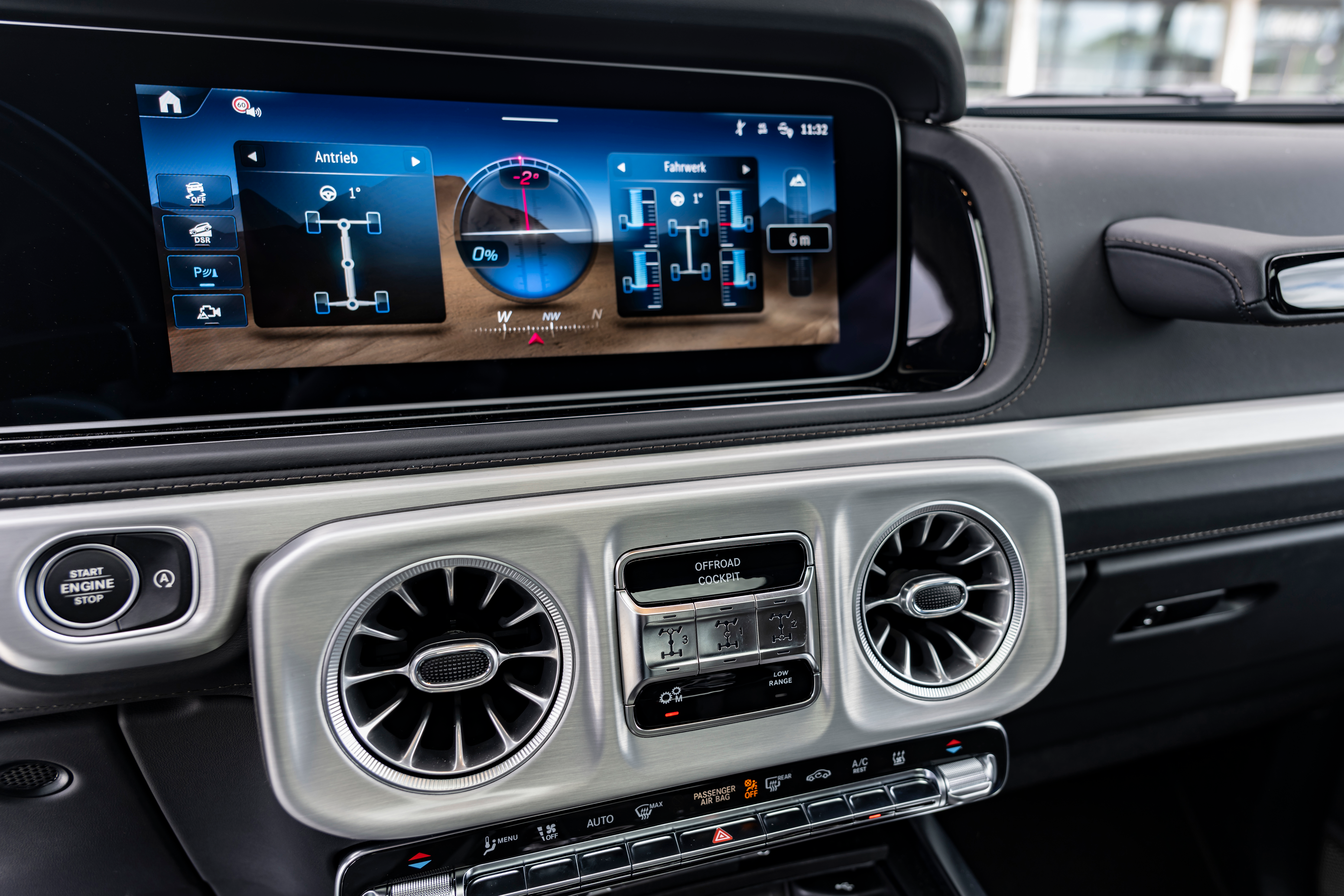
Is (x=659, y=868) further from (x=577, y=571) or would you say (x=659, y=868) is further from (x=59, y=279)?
(x=59, y=279)

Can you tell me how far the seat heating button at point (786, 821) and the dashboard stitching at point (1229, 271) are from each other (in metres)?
0.86

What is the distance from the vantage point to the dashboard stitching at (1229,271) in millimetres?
1035

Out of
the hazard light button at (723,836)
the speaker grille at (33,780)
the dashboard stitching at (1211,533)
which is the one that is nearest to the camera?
the speaker grille at (33,780)

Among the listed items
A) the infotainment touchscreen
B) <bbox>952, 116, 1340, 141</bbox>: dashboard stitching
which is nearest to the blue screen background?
the infotainment touchscreen

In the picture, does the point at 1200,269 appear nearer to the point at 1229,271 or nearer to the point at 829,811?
the point at 1229,271

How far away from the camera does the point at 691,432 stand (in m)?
0.97

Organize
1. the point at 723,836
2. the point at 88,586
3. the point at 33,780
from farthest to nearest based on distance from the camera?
the point at 723,836 < the point at 33,780 < the point at 88,586

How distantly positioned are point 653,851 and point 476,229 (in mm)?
789

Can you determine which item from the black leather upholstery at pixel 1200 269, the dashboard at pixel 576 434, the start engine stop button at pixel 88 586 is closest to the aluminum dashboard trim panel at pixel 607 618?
the dashboard at pixel 576 434

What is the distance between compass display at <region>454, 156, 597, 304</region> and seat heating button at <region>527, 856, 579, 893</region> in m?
0.68

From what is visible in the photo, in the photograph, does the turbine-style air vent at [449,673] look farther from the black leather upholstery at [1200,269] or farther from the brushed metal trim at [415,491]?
the black leather upholstery at [1200,269]

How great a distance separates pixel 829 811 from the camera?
105cm

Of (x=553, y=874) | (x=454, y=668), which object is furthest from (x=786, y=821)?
(x=454, y=668)

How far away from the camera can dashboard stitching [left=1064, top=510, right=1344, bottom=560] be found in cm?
116
